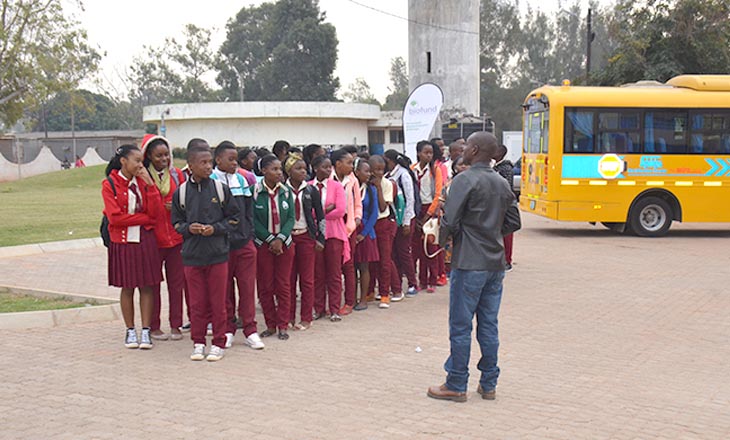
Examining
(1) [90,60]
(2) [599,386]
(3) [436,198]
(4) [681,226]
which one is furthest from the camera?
(1) [90,60]

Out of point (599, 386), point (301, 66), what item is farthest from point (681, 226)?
point (301, 66)

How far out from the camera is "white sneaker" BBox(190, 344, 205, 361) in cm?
647

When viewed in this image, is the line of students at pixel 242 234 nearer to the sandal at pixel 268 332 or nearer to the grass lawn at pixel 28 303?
the sandal at pixel 268 332

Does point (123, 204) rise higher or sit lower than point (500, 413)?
higher

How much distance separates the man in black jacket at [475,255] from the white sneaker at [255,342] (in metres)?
2.00

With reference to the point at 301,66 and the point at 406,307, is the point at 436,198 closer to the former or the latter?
the point at 406,307

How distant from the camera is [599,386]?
5820 mm

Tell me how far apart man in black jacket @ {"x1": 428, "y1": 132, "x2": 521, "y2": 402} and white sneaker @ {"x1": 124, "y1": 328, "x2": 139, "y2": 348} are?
3.00m

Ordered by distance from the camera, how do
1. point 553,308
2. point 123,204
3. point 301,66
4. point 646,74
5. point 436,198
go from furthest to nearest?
point 301,66 → point 646,74 → point 436,198 → point 553,308 → point 123,204

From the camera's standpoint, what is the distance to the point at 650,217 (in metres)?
15.6

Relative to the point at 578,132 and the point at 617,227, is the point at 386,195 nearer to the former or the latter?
the point at 578,132

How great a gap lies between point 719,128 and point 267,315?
38.8ft

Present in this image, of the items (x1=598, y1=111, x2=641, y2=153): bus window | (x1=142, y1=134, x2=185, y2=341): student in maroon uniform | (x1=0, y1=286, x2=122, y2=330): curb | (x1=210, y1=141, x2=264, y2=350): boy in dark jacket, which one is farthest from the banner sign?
(x1=210, y1=141, x2=264, y2=350): boy in dark jacket

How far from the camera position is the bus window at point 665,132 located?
15.3m
